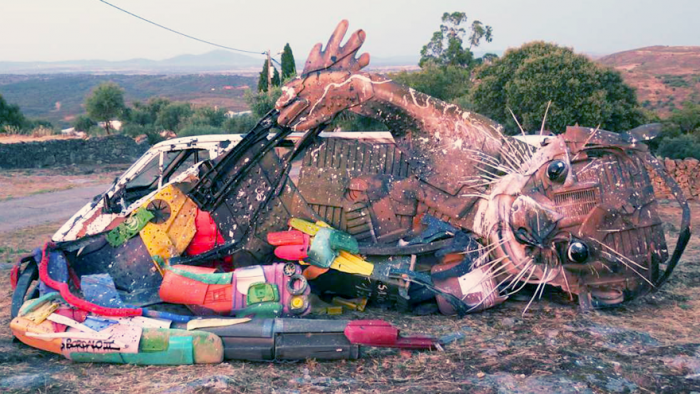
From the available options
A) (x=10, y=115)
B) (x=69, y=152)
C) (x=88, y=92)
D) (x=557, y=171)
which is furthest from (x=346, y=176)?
(x=88, y=92)

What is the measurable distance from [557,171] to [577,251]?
30.3 inches

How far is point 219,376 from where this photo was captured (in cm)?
457

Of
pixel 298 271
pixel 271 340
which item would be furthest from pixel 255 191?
pixel 271 340

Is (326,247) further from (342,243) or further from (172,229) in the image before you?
(172,229)

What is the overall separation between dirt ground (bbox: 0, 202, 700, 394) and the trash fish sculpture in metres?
0.21

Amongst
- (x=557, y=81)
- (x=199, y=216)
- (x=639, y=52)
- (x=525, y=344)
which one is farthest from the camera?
(x=639, y=52)

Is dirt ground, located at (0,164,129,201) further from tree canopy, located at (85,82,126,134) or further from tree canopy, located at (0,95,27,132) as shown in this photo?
tree canopy, located at (0,95,27,132)

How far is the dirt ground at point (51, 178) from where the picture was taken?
17.3 meters

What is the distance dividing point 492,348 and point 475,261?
3.63 ft

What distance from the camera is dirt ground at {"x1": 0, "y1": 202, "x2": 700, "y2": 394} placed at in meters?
4.48

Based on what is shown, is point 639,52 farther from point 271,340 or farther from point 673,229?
point 271,340

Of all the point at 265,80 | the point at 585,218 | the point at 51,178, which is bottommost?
the point at 51,178

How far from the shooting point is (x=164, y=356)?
496 cm

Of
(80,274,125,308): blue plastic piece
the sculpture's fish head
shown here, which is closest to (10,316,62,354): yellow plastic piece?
(80,274,125,308): blue plastic piece
